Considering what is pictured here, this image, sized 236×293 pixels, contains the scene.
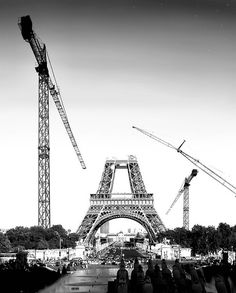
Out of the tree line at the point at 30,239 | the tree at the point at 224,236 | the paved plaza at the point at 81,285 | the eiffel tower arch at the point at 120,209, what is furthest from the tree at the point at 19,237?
the paved plaza at the point at 81,285

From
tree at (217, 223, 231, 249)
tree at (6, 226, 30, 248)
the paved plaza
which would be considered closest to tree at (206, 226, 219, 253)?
tree at (217, 223, 231, 249)

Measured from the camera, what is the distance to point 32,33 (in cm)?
11419

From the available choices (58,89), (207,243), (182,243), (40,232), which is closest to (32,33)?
(58,89)

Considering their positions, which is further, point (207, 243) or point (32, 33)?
point (207, 243)

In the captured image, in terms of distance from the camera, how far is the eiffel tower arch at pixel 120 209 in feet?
540

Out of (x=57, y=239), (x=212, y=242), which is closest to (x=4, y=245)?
(x=57, y=239)

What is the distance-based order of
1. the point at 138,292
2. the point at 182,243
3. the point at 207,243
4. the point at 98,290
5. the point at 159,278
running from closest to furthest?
the point at 138,292 < the point at 159,278 < the point at 98,290 < the point at 207,243 < the point at 182,243

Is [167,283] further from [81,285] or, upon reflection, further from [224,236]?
[224,236]

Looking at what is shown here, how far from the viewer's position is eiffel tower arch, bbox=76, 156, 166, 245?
165 metres

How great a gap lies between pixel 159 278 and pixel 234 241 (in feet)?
338

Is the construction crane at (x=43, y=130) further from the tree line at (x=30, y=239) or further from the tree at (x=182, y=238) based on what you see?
the tree at (x=182, y=238)

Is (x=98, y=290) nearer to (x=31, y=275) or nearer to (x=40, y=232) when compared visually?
(x=31, y=275)

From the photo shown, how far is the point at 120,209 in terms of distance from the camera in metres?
173

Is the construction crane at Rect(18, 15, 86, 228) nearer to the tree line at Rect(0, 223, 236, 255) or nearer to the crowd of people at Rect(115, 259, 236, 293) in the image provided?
the tree line at Rect(0, 223, 236, 255)
